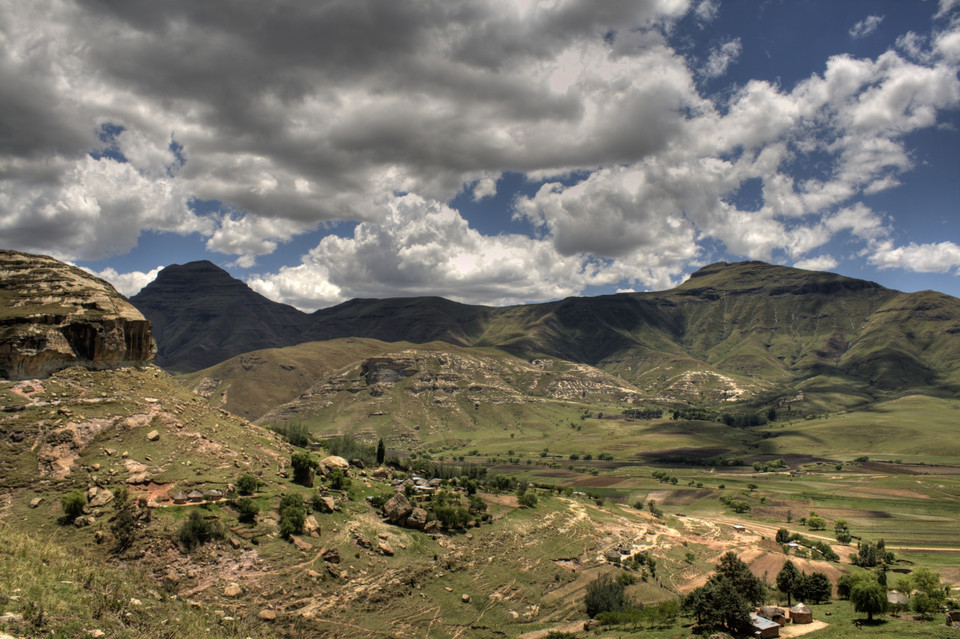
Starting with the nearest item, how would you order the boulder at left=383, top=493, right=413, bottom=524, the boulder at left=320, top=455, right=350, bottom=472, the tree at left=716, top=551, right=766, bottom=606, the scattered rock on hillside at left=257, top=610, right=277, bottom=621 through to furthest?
the scattered rock on hillside at left=257, top=610, right=277, bottom=621 < the tree at left=716, top=551, right=766, bottom=606 < the boulder at left=383, top=493, right=413, bottom=524 < the boulder at left=320, top=455, right=350, bottom=472

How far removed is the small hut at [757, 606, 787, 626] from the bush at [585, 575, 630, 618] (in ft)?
60.3

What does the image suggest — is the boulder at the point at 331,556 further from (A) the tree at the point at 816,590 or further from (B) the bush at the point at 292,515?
(A) the tree at the point at 816,590

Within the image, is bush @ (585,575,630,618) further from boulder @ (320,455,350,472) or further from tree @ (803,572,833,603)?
boulder @ (320,455,350,472)

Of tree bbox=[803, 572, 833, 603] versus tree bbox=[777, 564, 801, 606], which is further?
tree bbox=[777, 564, 801, 606]

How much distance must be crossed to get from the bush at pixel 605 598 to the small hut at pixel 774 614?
18.4 meters

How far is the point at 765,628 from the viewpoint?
50281 millimetres

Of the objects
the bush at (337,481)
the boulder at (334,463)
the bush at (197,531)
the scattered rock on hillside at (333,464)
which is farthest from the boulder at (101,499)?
the boulder at (334,463)

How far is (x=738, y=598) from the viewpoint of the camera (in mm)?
51781

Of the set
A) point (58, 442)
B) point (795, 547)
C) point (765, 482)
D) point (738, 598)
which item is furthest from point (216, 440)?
point (765, 482)

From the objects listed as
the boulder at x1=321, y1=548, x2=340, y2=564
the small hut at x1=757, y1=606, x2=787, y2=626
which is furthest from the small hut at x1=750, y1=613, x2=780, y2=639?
the boulder at x1=321, y1=548, x2=340, y2=564

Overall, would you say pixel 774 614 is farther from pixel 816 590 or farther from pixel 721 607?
pixel 816 590

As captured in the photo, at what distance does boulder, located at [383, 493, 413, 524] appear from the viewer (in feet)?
241

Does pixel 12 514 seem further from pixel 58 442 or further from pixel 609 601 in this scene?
pixel 609 601

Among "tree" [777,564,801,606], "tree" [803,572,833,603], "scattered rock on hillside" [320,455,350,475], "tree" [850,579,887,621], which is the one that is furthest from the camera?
"scattered rock on hillside" [320,455,350,475]
